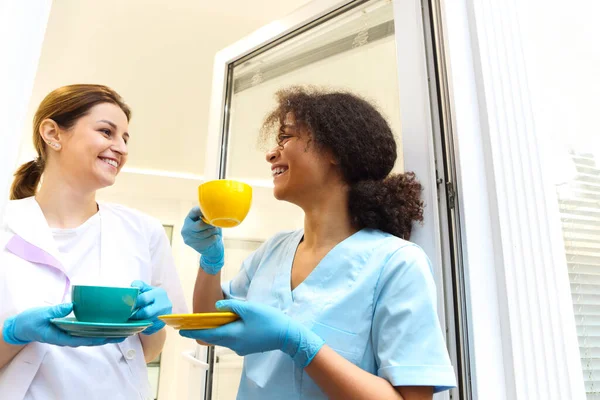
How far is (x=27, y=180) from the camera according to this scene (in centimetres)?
123

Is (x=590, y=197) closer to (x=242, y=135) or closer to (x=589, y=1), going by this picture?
(x=589, y=1)

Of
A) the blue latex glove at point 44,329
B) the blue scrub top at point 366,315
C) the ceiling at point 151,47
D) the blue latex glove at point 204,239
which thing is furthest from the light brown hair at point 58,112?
the ceiling at point 151,47

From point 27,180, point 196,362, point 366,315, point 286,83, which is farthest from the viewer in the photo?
point 286,83

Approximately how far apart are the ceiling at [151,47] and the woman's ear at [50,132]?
3.95 ft

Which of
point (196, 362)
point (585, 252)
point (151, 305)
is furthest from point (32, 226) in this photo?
point (585, 252)

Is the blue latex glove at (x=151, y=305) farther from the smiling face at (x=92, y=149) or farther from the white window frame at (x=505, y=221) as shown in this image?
the white window frame at (x=505, y=221)

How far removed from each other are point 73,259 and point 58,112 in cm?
43

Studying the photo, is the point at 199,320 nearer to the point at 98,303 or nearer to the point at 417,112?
the point at 98,303

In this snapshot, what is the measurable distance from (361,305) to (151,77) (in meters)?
2.50

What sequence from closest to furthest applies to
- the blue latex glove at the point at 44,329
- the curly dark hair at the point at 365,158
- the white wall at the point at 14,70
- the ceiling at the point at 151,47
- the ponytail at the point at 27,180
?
the white wall at the point at 14,70 → the blue latex glove at the point at 44,329 → the curly dark hair at the point at 365,158 → the ponytail at the point at 27,180 → the ceiling at the point at 151,47

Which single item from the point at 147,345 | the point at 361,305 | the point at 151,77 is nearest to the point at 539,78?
A: the point at 361,305

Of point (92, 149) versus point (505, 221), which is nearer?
point (505, 221)

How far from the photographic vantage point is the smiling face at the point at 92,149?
1104 millimetres

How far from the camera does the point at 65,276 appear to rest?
965mm
